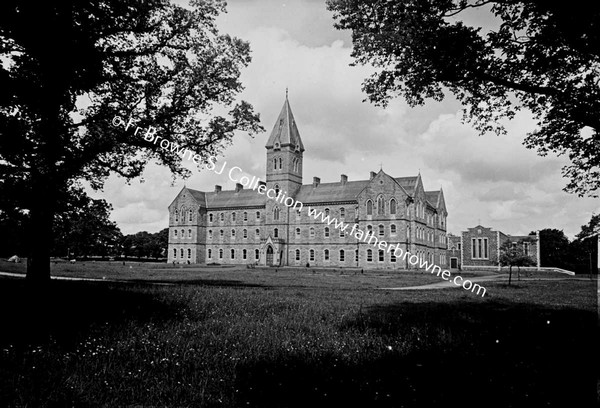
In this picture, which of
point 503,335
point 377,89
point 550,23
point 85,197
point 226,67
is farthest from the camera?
point 226,67

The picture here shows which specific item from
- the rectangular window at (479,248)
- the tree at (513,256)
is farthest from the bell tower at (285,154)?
the tree at (513,256)

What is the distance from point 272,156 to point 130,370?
2761 inches

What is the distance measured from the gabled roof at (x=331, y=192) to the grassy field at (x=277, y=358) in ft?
200

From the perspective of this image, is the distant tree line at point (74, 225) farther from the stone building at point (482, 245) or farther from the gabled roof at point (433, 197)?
the gabled roof at point (433, 197)

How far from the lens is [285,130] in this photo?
74750mm

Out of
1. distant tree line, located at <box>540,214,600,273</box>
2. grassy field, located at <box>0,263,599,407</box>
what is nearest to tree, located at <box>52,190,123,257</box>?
grassy field, located at <box>0,263,599,407</box>

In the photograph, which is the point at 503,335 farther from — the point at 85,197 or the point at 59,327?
the point at 85,197

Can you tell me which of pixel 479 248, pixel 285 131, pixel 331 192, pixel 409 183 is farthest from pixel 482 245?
pixel 285 131

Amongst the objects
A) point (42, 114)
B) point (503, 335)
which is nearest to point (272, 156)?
point (42, 114)

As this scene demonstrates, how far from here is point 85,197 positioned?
50.8ft

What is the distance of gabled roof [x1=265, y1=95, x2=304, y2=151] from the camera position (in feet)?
244

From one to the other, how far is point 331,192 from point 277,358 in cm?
6694

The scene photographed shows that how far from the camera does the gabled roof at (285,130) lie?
7431 centimetres

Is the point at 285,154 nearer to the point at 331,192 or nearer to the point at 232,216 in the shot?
the point at 331,192
